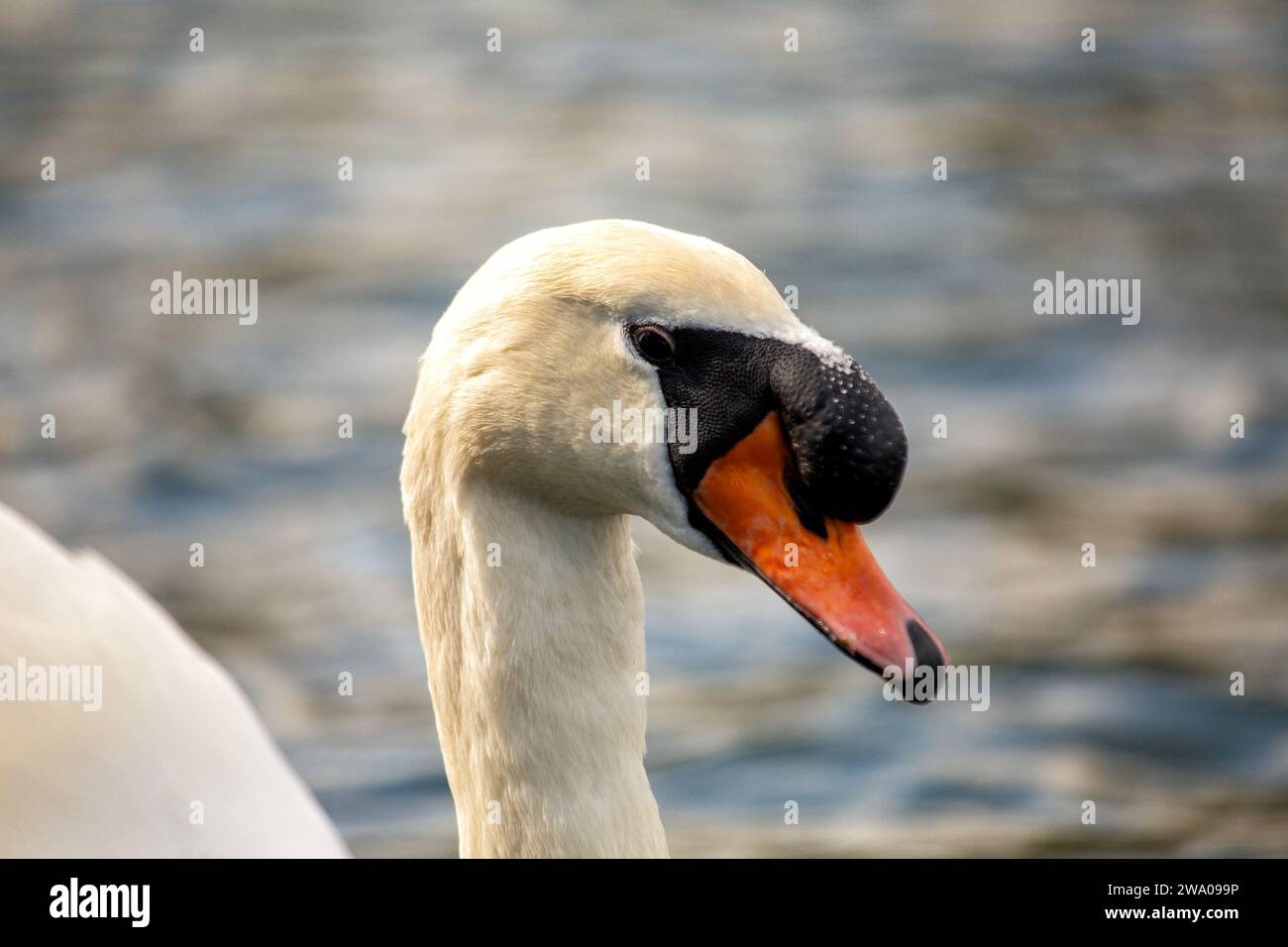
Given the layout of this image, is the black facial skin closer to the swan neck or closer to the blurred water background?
the swan neck

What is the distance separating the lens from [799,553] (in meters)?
2.67

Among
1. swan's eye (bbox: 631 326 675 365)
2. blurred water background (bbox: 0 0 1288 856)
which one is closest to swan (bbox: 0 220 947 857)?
swan's eye (bbox: 631 326 675 365)

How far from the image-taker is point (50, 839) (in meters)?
3.26

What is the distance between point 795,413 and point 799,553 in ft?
0.67

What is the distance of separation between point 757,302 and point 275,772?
149 centimetres

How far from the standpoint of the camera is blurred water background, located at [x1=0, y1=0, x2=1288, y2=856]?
17.3ft

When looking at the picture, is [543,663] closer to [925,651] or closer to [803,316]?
[925,651]

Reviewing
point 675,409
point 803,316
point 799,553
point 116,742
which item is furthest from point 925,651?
point 803,316

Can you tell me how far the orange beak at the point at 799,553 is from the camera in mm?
2641

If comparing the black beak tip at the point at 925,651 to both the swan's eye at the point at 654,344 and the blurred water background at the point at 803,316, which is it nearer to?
the swan's eye at the point at 654,344

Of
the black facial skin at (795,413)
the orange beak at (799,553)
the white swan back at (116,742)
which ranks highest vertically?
the black facial skin at (795,413)

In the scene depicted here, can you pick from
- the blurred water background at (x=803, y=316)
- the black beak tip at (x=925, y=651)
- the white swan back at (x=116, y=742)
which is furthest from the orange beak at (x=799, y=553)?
the blurred water background at (x=803, y=316)

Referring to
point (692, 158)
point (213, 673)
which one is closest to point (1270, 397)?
point (692, 158)

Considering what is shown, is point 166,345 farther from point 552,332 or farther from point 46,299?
point 552,332
